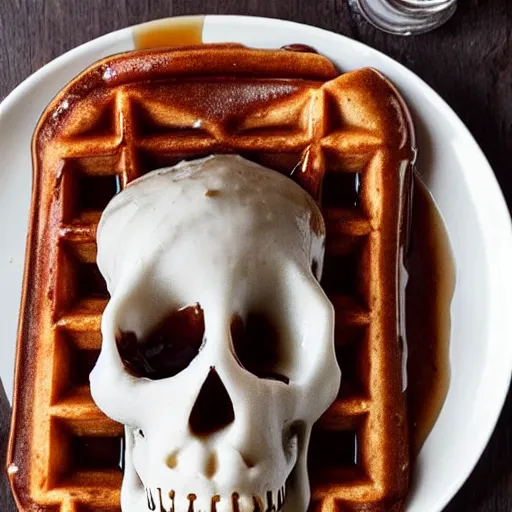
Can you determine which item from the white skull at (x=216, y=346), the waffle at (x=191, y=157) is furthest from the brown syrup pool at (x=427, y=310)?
the white skull at (x=216, y=346)

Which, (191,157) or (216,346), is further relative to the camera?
(191,157)

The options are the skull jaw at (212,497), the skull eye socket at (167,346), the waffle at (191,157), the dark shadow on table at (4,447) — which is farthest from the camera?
the dark shadow on table at (4,447)

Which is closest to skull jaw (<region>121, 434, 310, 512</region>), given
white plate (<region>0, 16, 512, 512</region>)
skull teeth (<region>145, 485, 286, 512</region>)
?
skull teeth (<region>145, 485, 286, 512</region>)

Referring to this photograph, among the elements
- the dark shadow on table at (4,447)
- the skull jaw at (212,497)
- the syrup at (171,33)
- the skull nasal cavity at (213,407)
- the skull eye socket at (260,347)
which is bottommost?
the dark shadow on table at (4,447)

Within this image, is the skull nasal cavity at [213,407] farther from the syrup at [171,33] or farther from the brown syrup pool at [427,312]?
the syrup at [171,33]

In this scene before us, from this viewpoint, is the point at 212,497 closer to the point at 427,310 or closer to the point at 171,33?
the point at 427,310

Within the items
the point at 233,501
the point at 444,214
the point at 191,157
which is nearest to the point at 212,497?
the point at 233,501

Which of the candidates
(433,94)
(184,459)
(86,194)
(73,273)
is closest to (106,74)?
(86,194)

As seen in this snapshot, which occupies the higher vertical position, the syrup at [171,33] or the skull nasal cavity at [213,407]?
Result: the syrup at [171,33]
